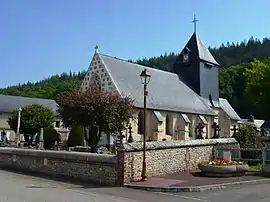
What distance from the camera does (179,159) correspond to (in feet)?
54.7

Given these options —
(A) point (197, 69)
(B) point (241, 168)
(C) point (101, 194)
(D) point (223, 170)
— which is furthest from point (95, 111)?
(A) point (197, 69)

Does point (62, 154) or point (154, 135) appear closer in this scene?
point (62, 154)

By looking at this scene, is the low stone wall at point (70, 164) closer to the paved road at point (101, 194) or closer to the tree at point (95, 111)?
the paved road at point (101, 194)

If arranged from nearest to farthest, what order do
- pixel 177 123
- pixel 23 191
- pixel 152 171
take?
pixel 23 191 < pixel 152 171 < pixel 177 123

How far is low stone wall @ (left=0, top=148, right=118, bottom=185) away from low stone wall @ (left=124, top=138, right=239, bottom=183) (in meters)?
0.61

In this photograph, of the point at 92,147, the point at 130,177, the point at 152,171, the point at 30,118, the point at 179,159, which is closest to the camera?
the point at 130,177

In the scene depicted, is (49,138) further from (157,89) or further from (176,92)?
(176,92)

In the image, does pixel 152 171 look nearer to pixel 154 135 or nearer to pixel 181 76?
pixel 154 135

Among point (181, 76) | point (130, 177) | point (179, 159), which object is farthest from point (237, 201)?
point (181, 76)

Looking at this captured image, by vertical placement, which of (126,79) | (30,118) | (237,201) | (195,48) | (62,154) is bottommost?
(237,201)

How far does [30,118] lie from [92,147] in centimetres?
1340

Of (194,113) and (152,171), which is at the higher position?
(194,113)

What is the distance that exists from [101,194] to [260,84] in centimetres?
2774

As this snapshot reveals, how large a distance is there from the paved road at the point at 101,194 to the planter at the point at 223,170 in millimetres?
1978
